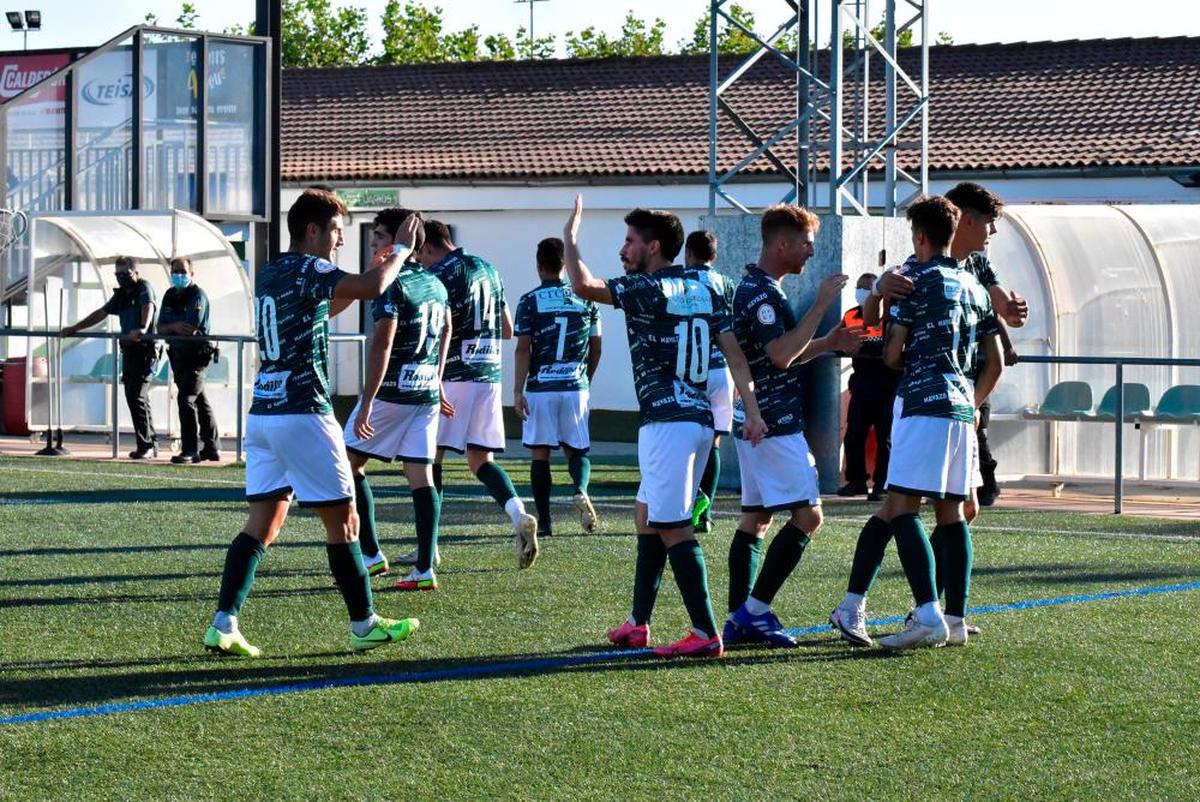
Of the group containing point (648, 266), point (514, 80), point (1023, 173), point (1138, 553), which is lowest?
point (1138, 553)

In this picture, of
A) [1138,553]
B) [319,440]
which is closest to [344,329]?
[1138,553]

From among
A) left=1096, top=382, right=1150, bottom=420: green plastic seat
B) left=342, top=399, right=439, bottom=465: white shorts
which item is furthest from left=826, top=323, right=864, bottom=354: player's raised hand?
left=1096, top=382, right=1150, bottom=420: green plastic seat

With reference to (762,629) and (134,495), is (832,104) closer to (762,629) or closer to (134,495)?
(134,495)

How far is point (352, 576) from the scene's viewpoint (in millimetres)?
8289

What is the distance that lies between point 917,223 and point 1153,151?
19831mm

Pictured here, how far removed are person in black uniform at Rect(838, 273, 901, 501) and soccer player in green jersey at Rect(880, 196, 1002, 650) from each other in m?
7.76

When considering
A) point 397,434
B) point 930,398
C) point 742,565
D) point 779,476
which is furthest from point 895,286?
point 397,434

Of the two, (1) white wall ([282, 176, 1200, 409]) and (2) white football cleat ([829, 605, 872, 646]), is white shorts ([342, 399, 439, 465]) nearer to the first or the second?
(2) white football cleat ([829, 605, 872, 646])

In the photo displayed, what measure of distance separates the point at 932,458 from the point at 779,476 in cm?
66

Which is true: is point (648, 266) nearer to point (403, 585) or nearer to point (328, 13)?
point (403, 585)

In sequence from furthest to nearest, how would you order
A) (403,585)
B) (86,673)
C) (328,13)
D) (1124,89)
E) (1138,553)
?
(328,13) → (1124,89) → (1138,553) → (403,585) → (86,673)

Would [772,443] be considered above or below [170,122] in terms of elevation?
below

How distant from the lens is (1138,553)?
496 inches

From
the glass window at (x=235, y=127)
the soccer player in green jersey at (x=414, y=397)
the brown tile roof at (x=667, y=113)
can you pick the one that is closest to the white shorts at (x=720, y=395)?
the soccer player in green jersey at (x=414, y=397)
